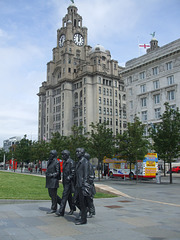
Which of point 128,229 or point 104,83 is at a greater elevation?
point 104,83

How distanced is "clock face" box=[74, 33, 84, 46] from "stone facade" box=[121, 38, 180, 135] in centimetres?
4774

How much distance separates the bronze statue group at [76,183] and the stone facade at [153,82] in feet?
133

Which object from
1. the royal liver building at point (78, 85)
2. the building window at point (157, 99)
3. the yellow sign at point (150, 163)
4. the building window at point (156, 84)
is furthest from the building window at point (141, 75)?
the royal liver building at point (78, 85)

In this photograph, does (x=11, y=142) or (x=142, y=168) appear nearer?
(x=142, y=168)

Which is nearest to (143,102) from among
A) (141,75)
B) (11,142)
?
(141,75)

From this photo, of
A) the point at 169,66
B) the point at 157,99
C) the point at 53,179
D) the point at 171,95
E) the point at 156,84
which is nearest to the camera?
the point at 53,179

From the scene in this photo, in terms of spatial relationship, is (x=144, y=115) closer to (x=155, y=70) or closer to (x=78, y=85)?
(x=155, y=70)

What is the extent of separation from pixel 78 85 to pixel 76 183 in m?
84.4

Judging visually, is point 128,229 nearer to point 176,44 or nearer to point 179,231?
point 179,231

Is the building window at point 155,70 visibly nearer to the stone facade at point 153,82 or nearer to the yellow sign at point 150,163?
the stone facade at point 153,82

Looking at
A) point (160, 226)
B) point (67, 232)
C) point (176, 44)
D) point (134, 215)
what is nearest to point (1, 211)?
point (67, 232)

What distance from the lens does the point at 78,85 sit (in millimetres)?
91312

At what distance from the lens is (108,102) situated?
89.5 meters

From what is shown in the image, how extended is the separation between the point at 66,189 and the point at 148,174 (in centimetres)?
2510
